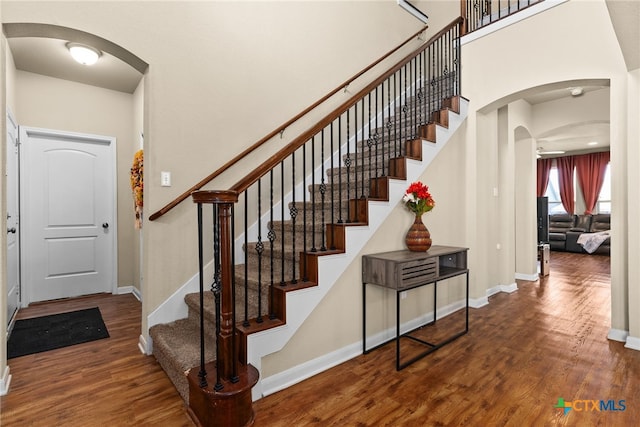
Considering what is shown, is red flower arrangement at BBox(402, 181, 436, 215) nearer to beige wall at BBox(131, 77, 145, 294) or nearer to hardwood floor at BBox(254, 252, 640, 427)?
hardwood floor at BBox(254, 252, 640, 427)

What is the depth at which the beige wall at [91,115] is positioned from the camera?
3963 mm

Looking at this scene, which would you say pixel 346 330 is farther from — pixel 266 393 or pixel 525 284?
pixel 525 284

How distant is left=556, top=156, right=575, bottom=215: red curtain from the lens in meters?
9.40

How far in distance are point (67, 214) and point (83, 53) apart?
208cm

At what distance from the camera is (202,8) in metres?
2.83

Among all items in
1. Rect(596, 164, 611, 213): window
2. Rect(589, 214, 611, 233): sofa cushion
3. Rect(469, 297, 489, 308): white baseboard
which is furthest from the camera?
Rect(596, 164, 611, 213): window

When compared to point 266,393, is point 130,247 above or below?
above

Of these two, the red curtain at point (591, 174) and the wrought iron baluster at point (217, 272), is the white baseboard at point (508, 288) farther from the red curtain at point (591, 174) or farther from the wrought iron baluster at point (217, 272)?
the red curtain at point (591, 174)

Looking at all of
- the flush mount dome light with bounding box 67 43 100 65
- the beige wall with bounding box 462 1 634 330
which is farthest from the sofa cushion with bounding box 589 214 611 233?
the flush mount dome light with bounding box 67 43 100 65

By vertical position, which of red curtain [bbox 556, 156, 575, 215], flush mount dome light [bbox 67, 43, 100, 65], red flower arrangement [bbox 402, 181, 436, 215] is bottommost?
red flower arrangement [bbox 402, 181, 436, 215]

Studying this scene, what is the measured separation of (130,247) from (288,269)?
3.20 meters

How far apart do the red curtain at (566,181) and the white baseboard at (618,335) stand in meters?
7.99

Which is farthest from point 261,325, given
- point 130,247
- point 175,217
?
point 130,247

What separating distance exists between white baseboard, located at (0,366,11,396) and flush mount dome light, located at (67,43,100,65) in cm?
294
